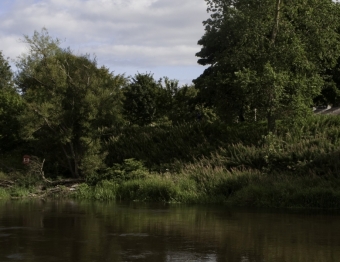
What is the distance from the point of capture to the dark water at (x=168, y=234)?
14172 mm

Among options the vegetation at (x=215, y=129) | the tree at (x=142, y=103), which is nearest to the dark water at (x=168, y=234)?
the vegetation at (x=215, y=129)

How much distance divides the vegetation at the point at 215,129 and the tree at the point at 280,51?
7 cm

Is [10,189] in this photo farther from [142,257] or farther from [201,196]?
[142,257]

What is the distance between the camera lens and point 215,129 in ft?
124

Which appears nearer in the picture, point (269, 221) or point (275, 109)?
point (269, 221)

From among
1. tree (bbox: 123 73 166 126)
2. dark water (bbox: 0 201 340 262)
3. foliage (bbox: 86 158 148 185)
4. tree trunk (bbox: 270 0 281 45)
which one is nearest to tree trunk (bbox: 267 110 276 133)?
tree trunk (bbox: 270 0 281 45)

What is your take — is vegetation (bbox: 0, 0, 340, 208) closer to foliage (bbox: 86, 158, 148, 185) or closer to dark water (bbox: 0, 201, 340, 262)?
foliage (bbox: 86, 158, 148, 185)

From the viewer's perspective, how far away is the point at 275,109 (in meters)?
32.9

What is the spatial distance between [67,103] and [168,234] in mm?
19880

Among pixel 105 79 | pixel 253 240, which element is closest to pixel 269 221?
pixel 253 240

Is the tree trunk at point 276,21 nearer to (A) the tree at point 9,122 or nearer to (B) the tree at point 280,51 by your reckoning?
(B) the tree at point 280,51

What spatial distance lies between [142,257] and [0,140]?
1263 inches

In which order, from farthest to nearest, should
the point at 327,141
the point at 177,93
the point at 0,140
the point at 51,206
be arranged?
the point at 177,93, the point at 0,140, the point at 327,141, the point at 51,206

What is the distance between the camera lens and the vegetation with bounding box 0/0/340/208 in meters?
29.4
